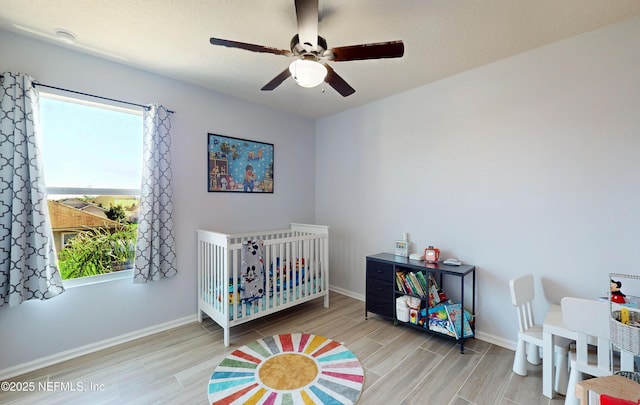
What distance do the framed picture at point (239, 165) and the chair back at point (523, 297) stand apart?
2.77m

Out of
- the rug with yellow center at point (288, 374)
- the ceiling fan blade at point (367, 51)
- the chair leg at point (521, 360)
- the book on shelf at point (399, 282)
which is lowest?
the rug with yellow center at point (288, 374)

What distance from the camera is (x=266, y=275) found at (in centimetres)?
267

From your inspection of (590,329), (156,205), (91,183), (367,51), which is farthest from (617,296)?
(91,183)

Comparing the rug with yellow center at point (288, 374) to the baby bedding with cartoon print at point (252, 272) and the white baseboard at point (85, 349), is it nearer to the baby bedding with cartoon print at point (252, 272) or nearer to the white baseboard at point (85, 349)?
Answer: the baby bedding with cartoon print at point (252, 272)

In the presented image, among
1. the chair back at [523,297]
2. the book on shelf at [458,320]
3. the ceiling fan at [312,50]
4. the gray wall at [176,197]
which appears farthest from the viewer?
the book on shelf at [458,320]

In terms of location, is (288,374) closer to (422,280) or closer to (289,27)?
(422,280)

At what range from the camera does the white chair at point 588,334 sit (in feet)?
4.66

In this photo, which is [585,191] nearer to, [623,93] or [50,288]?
[623,93]

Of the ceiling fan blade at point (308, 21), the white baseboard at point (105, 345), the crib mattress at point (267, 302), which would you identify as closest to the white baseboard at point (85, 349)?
the white baseboard at point (105, 345)

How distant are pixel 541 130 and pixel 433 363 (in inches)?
82.5

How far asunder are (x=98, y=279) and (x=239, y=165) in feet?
5.74

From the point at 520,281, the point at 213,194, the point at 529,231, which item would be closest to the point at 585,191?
the point at 529,231

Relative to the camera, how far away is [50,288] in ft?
6.68

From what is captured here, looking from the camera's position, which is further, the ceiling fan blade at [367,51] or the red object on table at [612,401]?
the ceiling fan blade at [367,51]
